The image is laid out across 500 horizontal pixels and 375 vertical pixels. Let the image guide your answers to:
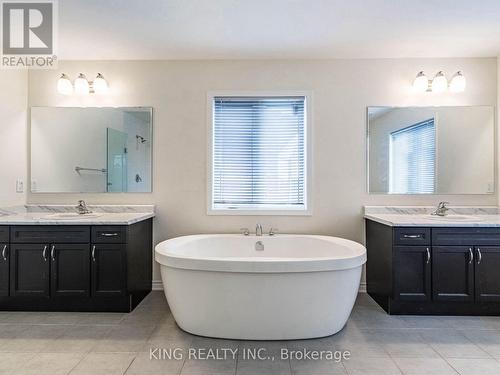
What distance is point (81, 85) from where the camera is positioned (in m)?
3.27

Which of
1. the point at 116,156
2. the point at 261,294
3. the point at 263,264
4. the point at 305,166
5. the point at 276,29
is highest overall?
the point at 276,29

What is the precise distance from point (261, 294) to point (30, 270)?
6.65 feet

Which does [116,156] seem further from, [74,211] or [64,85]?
[64,85]

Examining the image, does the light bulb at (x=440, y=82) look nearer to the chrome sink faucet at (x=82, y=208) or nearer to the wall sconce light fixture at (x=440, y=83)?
the wall sconce light fixture at (x=440, y=83)

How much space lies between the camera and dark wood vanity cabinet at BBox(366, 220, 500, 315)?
8.75 ft

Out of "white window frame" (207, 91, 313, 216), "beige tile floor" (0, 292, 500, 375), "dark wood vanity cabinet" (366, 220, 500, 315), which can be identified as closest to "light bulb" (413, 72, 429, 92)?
"white window frame" (207, 91, 313, 216)

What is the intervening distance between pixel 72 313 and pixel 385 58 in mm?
3824

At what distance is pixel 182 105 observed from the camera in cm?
336

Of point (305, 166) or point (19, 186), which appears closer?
point (19, 186)

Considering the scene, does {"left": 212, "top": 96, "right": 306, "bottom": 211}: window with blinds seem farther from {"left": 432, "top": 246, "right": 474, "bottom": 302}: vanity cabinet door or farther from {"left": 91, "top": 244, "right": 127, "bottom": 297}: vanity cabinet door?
{"left": 432, "top": 246, "right": 474, "bottom": 302}: vanity cabinet door

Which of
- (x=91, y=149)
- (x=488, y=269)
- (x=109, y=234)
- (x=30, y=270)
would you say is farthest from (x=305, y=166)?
(x=30, y=270)

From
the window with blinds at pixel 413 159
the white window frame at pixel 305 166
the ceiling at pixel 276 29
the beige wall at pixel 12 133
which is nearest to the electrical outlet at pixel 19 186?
the beige wall at pixel 12 133

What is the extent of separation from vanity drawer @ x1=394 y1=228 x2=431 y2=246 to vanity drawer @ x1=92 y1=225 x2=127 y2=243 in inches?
90.8

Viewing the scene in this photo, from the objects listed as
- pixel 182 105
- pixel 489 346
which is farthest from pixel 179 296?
pixel 489 346
